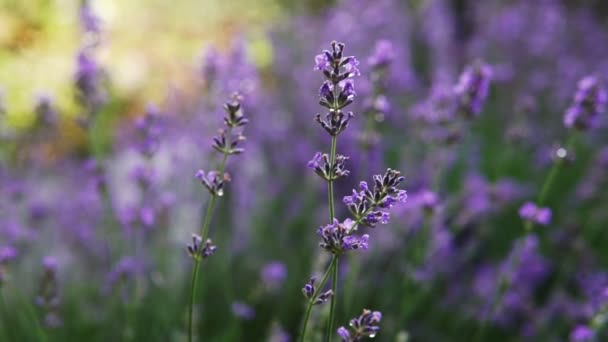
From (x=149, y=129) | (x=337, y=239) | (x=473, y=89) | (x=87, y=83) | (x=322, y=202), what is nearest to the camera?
(x=337, y=239)

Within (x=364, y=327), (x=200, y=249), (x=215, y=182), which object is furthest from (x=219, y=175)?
(x=364, y=327)

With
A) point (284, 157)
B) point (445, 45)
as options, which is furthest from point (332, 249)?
point (445, 45)

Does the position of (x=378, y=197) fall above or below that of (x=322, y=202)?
below

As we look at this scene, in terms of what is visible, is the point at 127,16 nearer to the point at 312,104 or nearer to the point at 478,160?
the point at 312,104

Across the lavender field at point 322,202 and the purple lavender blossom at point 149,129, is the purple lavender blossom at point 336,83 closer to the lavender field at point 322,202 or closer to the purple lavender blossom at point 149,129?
the lavender field at point 322,202

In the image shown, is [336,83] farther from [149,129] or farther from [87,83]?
[87,83]

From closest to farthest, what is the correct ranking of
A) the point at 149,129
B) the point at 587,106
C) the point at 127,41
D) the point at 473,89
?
the point at 587,106
the point at 473,89
the point at 149,129
the point at 127,41

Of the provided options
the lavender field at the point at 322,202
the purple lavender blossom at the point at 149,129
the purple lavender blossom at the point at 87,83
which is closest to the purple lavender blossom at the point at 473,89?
the lavender field at the point at 322,202
